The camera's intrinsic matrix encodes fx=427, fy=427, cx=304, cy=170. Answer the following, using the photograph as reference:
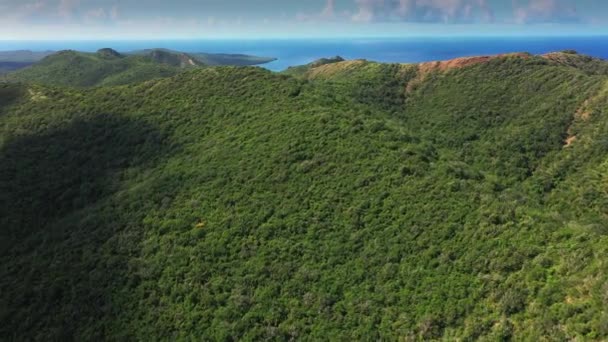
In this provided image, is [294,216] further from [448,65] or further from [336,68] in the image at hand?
[336,68]

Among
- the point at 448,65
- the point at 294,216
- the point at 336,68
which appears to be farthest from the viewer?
the point at 336,68

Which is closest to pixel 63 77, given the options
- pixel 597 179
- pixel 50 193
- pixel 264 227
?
pixel 50 193

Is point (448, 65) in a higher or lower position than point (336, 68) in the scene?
higher

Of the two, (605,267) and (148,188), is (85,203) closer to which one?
(148,188)

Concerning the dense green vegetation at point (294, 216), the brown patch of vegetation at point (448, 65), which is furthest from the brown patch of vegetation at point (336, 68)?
the dense green vegetation at point (294, 216)

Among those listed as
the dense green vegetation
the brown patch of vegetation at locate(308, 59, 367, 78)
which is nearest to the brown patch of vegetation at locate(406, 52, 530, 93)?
the dense green vegetation

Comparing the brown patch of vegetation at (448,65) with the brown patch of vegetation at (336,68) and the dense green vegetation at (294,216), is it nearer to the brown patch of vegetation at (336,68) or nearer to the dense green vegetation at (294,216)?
the dense green vegetation at (294,216)

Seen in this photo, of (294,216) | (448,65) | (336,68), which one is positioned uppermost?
(448,65)

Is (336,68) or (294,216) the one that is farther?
(336,68)

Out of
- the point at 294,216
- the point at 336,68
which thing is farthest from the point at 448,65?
the point at 294,216

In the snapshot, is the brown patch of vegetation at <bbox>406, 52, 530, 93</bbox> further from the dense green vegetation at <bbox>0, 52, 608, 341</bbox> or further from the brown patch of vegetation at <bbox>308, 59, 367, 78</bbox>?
the brown patch of vegetation at <bbox>308, 59, 367, 78</bbox>
